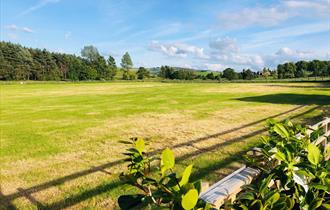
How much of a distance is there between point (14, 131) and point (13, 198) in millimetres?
7969

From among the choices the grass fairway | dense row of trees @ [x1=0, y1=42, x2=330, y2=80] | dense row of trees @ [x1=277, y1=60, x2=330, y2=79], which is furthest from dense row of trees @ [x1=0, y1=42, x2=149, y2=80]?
the grass fairway

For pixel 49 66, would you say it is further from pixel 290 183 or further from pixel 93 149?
pixel 290 183

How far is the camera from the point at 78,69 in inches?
4213

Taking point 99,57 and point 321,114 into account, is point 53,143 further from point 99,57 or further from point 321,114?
point 99,57

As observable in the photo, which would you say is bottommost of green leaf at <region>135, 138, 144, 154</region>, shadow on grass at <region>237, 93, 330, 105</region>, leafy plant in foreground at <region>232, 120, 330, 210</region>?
shadow on grass at <region>237, 93, 330, 105</region>

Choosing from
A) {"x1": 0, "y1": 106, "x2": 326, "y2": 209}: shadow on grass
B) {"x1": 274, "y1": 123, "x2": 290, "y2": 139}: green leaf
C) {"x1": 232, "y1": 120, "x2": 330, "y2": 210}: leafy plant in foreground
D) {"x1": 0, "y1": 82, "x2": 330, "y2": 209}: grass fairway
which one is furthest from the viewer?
{"x1": 0, "y1": 82, "x2": 330, "y2": 209}: grass fairway

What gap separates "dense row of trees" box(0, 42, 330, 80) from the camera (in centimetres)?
9681

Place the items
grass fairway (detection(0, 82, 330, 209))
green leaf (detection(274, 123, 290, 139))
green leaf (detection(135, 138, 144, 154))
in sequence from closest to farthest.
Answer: green leaf (detection(135, 138, 144, 154)) → green leaf (detection(274, 123, 290, 139)) → grass fairway (detection(0, 82, 330, 209))

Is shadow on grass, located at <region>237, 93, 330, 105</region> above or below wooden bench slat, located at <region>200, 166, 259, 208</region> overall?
below

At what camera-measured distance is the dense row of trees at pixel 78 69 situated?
96.8 metres

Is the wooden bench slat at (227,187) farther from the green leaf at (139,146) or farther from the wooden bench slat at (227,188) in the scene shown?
the green leaf at (139,146)

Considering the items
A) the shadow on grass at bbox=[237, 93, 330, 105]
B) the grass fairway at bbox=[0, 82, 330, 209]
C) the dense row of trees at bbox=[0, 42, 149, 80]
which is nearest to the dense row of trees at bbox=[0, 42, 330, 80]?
the dense row of trees at bbox=[0, 42, 149, 80]

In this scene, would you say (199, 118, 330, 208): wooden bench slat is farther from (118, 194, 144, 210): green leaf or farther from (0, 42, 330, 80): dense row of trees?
(0, 42, 330, 80): dense row of trees

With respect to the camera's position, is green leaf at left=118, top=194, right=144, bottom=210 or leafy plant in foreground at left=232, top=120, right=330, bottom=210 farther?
leafy plant in foreground at left=232, top=120, right=330, bottom=210
